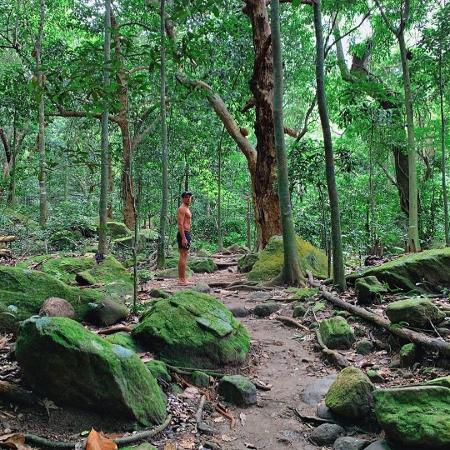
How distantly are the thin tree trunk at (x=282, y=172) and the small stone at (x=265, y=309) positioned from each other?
1.47 meters

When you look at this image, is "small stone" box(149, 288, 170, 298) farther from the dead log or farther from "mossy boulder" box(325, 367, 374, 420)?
"mossy boulder" box(325, 367, 374, 420)

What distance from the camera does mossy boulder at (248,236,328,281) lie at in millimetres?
9797

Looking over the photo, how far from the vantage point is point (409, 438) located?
3.23 m

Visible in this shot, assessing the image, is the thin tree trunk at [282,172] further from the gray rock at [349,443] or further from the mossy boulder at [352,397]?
the gray rock at [349,443]

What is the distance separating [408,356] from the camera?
481 cm

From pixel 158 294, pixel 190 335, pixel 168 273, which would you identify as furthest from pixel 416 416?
pixel 168 273

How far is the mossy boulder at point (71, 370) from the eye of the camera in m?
3.38

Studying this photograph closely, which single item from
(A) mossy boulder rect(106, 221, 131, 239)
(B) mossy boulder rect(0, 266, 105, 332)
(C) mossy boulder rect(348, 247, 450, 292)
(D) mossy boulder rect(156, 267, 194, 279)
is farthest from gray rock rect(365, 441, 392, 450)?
(A) mossy boulder rect(106, 221, 131, 239)

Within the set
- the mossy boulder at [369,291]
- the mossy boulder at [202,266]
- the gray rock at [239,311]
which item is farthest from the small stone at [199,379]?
the mossy boulder at [202,266]

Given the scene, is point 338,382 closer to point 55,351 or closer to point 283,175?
point 55,351

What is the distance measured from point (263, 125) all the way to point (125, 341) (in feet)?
27.8

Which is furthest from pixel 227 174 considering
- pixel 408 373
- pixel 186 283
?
pixel 408 373

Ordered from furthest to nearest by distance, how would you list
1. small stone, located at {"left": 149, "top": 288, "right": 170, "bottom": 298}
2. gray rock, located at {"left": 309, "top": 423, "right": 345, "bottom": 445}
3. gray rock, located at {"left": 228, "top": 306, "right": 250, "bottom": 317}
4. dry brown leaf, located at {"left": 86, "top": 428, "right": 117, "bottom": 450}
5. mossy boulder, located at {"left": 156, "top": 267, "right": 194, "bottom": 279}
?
mossy boulder, located at {"left": 156, "top": 267, "right": 194, "bottom": 279}, small stone, located at {"left": 149, "top": 288, "right": 170, "bottom": 298}, gray rock, located at {"left": 228, "top": 306, "right": 250, "bottom": 317}, gray rock, located at {"left": 309, "top": 423, "right": 345, "bottom": 445}, dry brown leaf, located at {"left": 86, "top": 428, "right": 117, "bottom": 450}

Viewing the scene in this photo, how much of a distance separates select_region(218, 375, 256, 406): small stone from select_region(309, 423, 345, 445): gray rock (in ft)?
2.43
